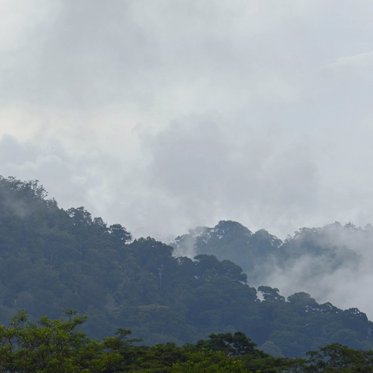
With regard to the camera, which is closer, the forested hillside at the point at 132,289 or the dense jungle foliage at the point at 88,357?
the dense jungle foliage at the point at 88,357

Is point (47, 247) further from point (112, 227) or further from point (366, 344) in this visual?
point (366, 344)

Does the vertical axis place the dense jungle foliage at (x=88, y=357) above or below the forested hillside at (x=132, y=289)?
below

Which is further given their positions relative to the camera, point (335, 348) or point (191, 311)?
point (191, 311)

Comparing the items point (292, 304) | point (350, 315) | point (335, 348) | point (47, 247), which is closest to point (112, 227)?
point (47, 247)

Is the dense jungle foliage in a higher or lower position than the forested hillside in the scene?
lower

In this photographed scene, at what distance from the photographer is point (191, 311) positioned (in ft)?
532

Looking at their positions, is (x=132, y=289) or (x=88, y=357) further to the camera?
(x=132, y=289)

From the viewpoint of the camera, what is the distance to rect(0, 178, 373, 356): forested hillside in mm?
146500

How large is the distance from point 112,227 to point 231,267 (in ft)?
82.7

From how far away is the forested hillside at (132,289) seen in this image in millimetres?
146500

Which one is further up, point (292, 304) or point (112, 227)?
point (112, 227)

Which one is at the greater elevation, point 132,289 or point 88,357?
point 132,289

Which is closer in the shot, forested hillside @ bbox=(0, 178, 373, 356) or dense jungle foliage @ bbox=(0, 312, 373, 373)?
dense jungle foliage @ bbox=(0, 312, 373, 373)

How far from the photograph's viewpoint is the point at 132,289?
160500mm
